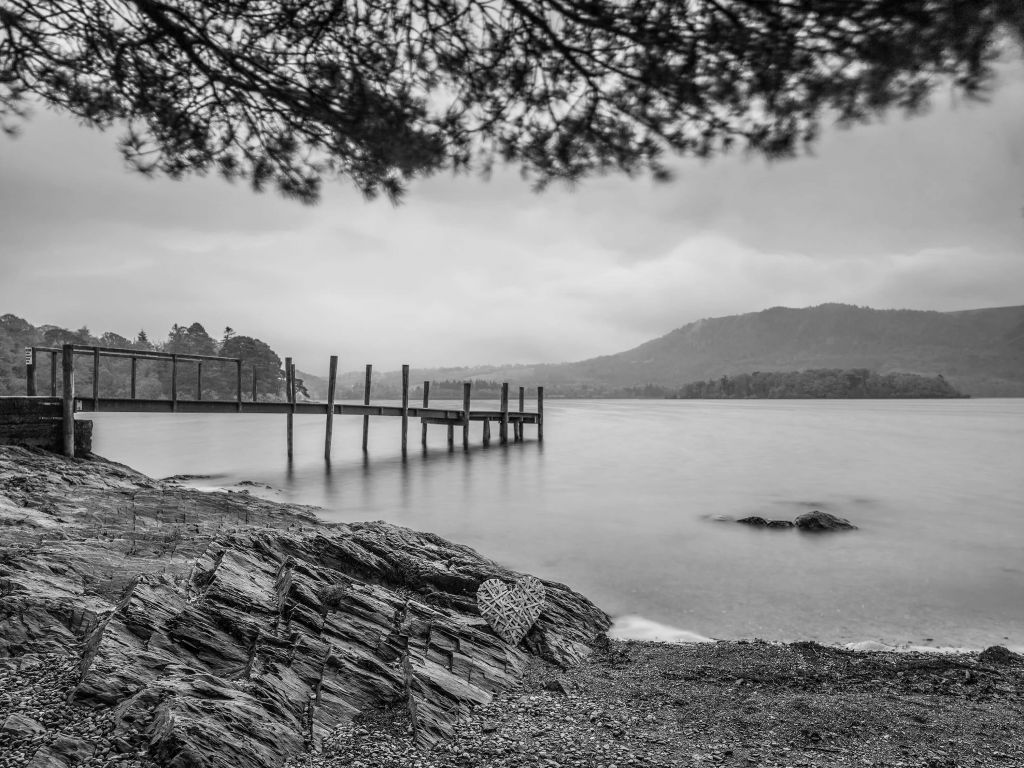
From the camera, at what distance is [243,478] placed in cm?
2062

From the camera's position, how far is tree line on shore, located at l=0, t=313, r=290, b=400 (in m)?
53.3

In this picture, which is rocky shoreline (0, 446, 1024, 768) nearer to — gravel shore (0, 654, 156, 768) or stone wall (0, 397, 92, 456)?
gravel shore (0, 654, 156, 768)

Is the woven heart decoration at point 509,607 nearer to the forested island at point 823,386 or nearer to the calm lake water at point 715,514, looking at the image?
the calm lake water at point 715,514

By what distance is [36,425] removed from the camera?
13859mm

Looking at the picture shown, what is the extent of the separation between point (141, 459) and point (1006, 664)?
96.9 ft

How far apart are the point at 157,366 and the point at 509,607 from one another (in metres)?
82.0

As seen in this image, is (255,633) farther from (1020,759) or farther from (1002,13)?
(1002,13)

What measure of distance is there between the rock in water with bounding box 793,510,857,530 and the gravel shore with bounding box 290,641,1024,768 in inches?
309

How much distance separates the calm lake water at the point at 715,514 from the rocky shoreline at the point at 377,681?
2.99m

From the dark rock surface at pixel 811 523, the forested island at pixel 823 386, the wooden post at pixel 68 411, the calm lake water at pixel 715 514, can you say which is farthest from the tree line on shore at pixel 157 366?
the forested island at pixel 823 386

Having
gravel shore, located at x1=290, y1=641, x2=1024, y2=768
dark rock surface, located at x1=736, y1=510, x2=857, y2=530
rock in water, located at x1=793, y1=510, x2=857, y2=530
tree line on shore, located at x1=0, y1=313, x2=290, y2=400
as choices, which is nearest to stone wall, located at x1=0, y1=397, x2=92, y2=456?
gravel shore, located at x1=290, y1=641, x2=1024, y2=768

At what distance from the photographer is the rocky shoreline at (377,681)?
332 centimetres

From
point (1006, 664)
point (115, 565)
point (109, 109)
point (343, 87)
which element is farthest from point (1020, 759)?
point (109, 109)

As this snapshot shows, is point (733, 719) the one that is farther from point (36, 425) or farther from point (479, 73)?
point (36, 425)
